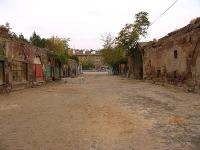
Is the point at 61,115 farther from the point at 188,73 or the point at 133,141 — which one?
the point at 188,73

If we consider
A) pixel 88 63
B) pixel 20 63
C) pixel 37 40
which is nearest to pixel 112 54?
pixel 37 40

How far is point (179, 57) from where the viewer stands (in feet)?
66.2

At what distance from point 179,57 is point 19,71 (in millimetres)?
12939

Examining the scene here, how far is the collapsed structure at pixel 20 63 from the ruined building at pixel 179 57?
1196 centimetres

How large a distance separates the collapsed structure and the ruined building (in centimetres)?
1196

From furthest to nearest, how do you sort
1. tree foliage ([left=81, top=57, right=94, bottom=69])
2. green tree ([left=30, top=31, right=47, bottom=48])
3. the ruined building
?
tree foliage ([left=81, top=57, right=94, bottom=69]), green tree ([left=30, top=31, right=47, bottom=48]), the ruined building

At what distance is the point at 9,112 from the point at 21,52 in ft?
45.6

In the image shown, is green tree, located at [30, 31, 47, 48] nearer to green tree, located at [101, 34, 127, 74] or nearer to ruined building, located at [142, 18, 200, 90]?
green tree, located at [101, 34, 127, 74]

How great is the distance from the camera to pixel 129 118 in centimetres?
914

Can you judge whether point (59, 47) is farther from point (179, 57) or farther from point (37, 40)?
point (179, 57)

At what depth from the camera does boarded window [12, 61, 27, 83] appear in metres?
22.4

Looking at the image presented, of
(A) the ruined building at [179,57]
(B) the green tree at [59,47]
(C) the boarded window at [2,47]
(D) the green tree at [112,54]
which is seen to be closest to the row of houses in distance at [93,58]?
(D) the green tree at [112,54]

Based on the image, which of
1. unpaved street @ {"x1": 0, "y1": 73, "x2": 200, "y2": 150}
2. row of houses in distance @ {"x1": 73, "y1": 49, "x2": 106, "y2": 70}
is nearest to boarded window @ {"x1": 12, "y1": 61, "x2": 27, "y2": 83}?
unpaved street @ {"x1": 0, "y1": 73, "x2": 200, "y2": 150}

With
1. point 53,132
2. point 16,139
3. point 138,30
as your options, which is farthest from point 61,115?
point 138,30
